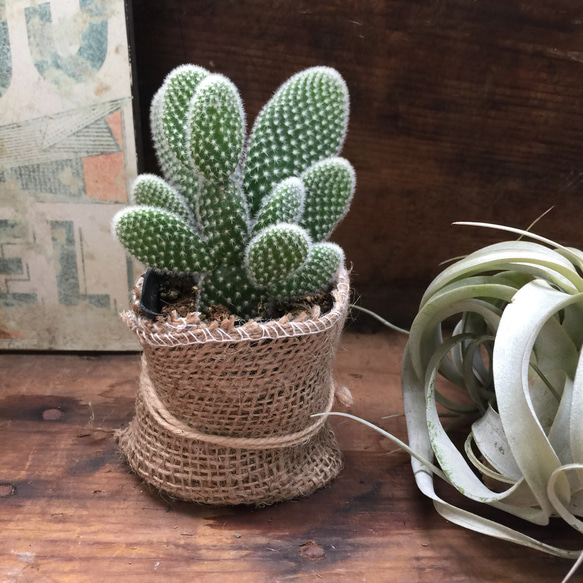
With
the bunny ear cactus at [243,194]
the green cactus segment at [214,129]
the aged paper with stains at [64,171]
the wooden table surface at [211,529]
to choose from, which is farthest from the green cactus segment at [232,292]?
the aged paper with stains at [64,171]

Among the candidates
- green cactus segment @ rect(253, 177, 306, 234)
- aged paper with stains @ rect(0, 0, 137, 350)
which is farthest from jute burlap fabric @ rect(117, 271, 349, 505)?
aged paper with stains @ rect(0, 0, 137, 350)

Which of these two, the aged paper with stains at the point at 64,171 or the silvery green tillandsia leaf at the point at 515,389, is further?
the aged paper with stains at the point at 64,171

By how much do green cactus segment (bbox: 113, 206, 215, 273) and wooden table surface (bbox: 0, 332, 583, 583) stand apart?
11.4 inches

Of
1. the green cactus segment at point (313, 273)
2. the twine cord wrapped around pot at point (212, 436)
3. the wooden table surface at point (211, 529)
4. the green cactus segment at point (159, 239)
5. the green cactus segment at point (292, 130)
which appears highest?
the green cactus segment at point (292, 130)

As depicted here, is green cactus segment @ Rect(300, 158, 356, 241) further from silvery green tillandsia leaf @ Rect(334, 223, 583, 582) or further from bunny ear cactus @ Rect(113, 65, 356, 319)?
silvery green tillandsia leaf @ Rect(334, 223, 583, 582)

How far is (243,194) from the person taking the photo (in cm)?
68

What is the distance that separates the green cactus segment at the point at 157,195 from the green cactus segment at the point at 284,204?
112 mm

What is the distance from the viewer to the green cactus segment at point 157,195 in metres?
0.69

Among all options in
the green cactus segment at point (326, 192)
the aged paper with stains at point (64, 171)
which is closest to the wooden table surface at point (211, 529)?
the aged paper with stains at point (64, 171)

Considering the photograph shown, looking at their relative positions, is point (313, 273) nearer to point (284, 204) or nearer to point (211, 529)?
point (284, 204)

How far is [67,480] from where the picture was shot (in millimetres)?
735

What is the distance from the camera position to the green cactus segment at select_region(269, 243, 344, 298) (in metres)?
0.66

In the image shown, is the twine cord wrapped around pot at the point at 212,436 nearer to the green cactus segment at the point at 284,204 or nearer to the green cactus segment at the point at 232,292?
the green cactus segment at the point at 232,292

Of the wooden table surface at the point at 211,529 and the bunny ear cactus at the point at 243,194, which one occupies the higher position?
the bunny ear cactus at the point at 243,194
